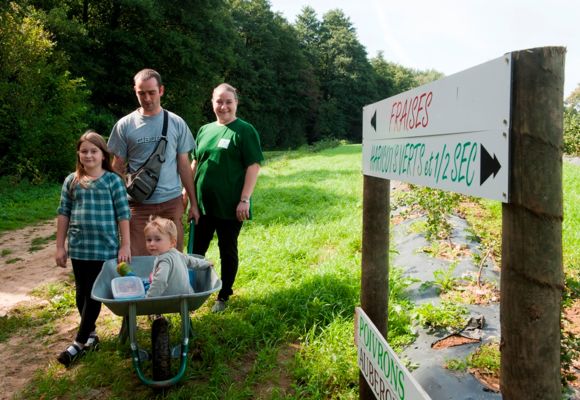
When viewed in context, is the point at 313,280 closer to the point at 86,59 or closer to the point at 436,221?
the point at 436,221

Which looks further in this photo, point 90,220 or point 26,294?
point 26,294

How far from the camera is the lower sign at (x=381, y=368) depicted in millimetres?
1751

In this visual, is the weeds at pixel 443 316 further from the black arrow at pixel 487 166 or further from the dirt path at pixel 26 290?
the dirt path at pixel 26 290

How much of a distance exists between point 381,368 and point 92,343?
2.66 metres

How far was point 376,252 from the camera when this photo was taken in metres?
2.50

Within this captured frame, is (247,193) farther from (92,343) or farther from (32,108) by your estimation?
(32,108)

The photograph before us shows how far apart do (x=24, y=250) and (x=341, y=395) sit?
20.2ft

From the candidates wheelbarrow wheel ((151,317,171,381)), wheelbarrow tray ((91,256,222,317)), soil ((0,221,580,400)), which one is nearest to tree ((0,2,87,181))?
soil ((0,221,580,400))

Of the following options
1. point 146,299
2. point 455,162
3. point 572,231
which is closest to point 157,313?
point 146,299

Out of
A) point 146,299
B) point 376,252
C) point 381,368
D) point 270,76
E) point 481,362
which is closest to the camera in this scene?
point 381,368

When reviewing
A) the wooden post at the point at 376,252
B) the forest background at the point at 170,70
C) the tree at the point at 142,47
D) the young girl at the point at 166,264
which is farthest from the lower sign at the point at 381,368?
the tree at the point at 142,47

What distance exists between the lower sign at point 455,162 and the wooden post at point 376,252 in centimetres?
30

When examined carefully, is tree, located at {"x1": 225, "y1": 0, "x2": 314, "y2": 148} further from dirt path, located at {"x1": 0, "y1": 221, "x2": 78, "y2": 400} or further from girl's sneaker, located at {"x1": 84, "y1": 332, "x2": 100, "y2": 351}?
girl's sneaker, located at {"x1": 84, "y1": 332, "x2": 100, "y2": 351}

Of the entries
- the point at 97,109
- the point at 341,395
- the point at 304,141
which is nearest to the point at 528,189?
the point at 341,395
